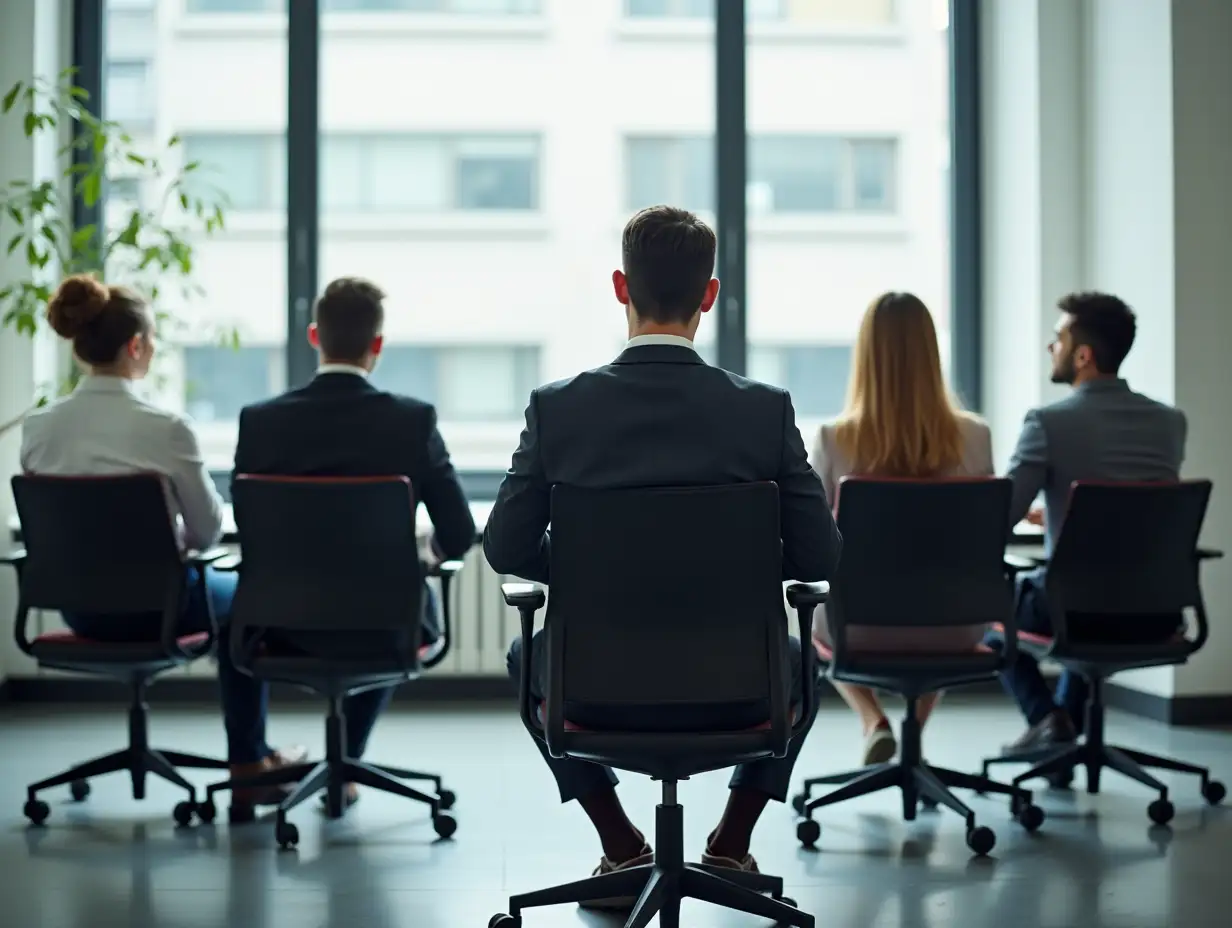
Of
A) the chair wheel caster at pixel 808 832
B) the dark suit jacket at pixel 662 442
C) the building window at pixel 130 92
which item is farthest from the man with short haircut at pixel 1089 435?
the building window at pixel 130 92

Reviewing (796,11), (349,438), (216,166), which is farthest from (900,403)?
(216,166)

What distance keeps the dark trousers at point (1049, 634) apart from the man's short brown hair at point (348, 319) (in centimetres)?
167

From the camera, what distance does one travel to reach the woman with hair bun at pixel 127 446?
11.0 feet

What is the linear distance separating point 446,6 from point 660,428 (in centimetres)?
362

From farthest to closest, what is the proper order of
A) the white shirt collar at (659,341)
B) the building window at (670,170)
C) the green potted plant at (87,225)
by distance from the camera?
the building window at (670,170) < the green potted plant at (87,225) < the white shirt collar at (659,341)

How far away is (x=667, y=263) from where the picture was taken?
2336 millimetres

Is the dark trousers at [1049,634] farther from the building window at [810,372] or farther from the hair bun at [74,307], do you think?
the hair bun at [74,307]

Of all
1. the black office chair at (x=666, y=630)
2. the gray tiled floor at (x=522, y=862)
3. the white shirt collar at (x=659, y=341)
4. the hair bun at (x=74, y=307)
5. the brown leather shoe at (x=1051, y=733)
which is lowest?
the gray tiled floor at (x=522, y=862)

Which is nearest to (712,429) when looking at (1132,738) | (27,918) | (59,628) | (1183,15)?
(27,918)

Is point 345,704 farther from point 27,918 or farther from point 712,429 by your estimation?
point 712,429

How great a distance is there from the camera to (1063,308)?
144 inches

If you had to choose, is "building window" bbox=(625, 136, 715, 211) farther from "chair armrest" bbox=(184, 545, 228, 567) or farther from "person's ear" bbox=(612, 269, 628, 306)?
"person's ear" bbox=(612, 269, 628, 306)

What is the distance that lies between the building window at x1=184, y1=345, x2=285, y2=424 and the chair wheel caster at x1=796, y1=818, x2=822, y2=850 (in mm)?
2973

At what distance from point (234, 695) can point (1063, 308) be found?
2.28m
